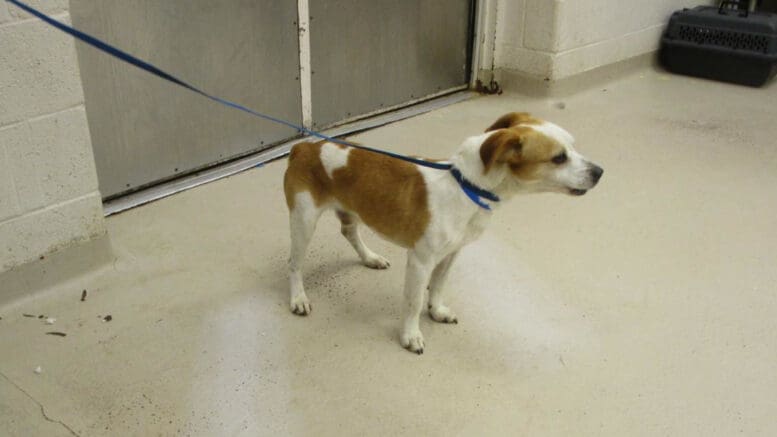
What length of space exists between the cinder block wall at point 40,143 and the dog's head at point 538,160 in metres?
1.30

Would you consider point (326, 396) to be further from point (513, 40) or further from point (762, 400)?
point (513, 40)

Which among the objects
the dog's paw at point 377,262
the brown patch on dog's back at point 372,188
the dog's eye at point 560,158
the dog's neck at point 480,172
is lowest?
the dog's paw at point 377,262

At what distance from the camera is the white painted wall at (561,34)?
14.3 feet

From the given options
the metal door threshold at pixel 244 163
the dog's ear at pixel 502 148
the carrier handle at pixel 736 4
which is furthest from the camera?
the carrier handle at pixel 736 4

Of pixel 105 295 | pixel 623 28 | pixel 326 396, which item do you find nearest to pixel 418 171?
pixel 326 396

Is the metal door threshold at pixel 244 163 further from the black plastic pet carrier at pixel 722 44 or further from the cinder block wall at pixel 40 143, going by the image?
the black plastic pet carrier at pixel 722 44

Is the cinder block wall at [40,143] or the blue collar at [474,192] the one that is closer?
the blue collar at [474,192]

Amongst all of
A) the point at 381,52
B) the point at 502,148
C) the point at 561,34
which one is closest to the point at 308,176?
the point at 502,148

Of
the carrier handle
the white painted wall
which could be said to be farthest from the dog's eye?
the carrier handle

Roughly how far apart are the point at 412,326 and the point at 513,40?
2.81 m

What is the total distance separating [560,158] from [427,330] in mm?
692

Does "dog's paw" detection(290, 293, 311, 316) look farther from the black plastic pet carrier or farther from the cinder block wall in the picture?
the black plastic pet carrier

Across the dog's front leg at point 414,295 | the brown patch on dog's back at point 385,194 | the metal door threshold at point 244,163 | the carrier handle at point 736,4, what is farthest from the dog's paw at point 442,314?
the carrier handle at point 736,4

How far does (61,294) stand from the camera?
95.0 inches
